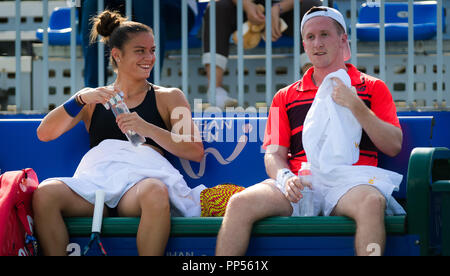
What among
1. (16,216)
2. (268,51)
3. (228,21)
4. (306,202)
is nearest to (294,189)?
(306,202)

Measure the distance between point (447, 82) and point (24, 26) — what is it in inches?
148

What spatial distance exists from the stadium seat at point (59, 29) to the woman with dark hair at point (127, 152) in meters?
1.93

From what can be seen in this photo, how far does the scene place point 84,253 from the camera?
8.34ft

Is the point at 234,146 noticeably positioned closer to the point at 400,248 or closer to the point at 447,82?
the point at 400,248

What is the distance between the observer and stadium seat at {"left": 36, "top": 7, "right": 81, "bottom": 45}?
204 inches

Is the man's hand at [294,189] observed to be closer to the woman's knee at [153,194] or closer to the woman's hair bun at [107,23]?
the woman's knee at [153,194]

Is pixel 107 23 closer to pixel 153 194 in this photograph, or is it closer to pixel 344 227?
pixel 153 194

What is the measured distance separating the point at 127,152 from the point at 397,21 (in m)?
3.01

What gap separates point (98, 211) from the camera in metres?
2.64

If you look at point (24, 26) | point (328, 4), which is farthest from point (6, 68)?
point (328, 4)

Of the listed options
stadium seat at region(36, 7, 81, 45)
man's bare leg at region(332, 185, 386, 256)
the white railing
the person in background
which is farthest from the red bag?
stadium seat at region(36, 7, 81, 45)

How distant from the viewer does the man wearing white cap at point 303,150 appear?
2.47 metres

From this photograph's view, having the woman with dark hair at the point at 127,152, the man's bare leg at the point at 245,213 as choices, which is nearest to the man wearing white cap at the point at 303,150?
the man's bare leg at the point at 245,213

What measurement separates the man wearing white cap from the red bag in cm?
75
